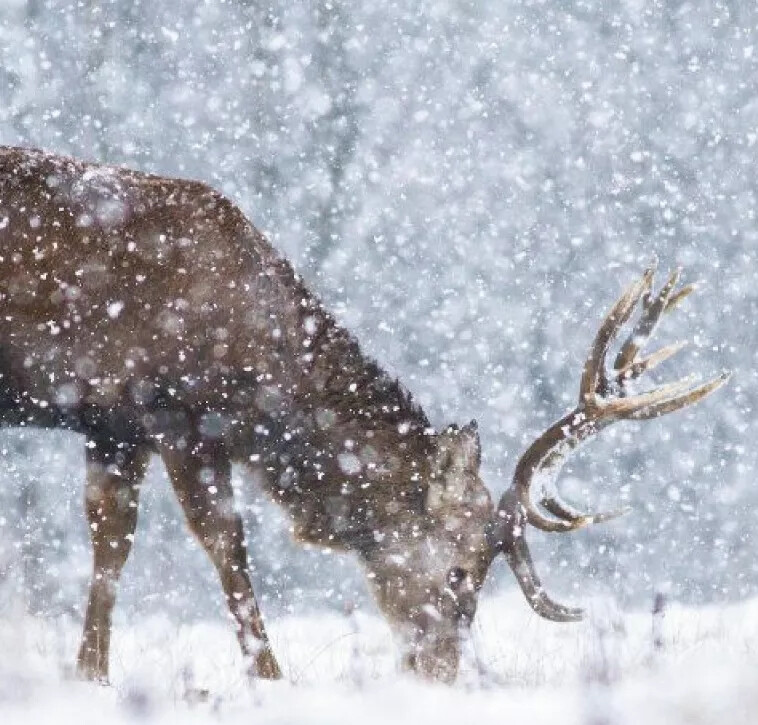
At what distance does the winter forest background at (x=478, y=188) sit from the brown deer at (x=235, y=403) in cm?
678

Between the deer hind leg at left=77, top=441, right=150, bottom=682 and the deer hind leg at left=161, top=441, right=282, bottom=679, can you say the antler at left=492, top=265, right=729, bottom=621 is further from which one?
the deer hind leg at left=77, top=441, right=150, bottom=682

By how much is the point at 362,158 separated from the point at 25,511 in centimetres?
590

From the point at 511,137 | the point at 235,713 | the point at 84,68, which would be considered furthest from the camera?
the point at 511,137

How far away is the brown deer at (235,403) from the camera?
5227 millimetres

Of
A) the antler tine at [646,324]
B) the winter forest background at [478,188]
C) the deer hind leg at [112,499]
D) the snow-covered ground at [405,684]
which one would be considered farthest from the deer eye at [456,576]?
the winter forest background at [478,188]

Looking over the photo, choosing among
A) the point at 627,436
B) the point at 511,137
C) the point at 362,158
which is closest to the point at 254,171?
the point at 362,158

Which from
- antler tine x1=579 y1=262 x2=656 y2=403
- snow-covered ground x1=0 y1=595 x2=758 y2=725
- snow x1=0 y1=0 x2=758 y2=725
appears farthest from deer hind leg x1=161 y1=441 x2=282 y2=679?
snow x1=0 y1=0 x2=758 y2=725

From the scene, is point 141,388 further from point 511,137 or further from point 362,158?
point 511,137

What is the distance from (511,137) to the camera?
52.8 feet

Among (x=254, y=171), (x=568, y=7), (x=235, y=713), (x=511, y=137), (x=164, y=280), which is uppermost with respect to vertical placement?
(x=568, y=7)

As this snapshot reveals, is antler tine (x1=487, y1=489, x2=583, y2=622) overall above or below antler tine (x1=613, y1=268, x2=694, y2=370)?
below

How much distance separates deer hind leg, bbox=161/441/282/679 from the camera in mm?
5230

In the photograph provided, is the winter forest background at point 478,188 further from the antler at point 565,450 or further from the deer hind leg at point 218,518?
Answer: the antler at point 565,450

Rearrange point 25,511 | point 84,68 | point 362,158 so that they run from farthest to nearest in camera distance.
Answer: point 362,158 → point 84,68 → point 25,511
